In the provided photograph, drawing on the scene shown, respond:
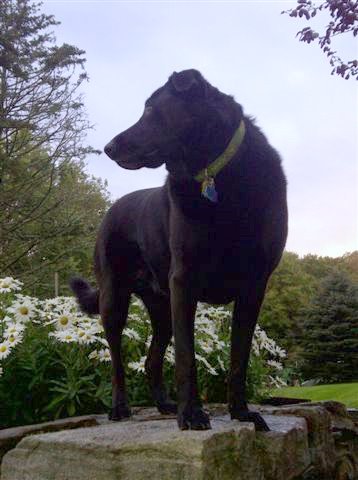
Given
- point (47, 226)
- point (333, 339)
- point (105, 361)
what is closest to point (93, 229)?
point (47, 226)

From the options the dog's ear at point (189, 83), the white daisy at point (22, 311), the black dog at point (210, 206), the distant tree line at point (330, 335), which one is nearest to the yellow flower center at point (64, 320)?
the white daisy at point (22, 311)

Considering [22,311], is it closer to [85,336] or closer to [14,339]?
[14,339]

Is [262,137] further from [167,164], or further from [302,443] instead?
[302,443]

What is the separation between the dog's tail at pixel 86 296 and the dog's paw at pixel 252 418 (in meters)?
1.56

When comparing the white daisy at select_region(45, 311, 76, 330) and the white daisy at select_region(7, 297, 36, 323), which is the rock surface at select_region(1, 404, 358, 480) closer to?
the white daisy at select_region(45, 311, 76, 330)

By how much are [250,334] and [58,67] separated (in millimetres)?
15802

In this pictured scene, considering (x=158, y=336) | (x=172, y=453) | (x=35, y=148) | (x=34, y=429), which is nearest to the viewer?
(x=172, y=453)

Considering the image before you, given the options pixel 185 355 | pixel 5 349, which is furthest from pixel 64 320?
pixel 185 355

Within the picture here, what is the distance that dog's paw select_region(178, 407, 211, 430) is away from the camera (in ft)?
9.56

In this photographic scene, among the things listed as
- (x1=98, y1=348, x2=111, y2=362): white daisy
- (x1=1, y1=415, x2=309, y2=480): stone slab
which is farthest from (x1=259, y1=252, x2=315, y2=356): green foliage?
(x1=1, y1=415, x2=309, y2=480): stone slab

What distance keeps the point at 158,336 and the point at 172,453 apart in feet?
5.20

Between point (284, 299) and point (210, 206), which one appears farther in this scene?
point (284, 299)

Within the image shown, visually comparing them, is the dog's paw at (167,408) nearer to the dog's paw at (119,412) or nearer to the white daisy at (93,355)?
the dog's paw at (119,412)

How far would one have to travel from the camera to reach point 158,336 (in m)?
4.26
